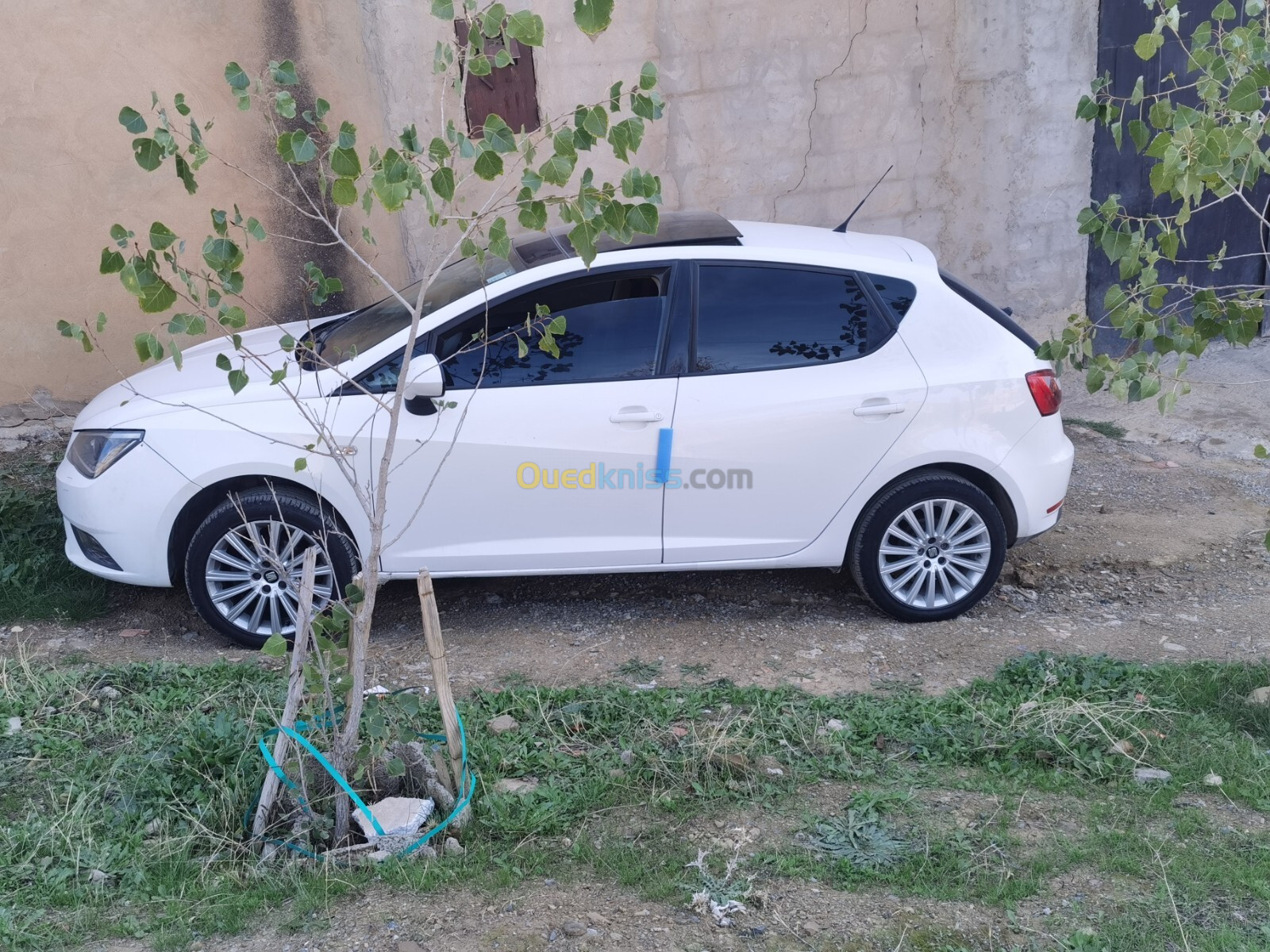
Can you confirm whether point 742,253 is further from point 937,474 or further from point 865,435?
point 937,474

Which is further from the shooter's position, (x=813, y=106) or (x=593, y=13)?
(x=813, y=106)

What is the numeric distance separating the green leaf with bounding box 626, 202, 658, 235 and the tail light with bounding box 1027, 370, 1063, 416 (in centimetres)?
254

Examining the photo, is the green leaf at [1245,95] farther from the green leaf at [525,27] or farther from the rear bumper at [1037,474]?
the rear bumper at [1037,474]

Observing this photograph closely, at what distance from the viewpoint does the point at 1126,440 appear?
755 centimetres

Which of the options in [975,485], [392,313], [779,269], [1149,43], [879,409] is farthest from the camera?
[392,313]

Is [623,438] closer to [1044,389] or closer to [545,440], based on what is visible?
[545,440]

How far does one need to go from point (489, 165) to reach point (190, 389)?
2.43 m

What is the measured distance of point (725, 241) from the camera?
15.9 feet

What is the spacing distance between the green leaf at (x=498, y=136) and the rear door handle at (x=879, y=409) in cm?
228

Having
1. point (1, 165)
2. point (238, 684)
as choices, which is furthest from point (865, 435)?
point (1, 165)

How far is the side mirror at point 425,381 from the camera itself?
4355 millimetres

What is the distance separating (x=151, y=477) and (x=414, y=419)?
43.4 inches

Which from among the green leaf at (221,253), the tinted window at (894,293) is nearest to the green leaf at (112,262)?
the green leaf at (221,253)

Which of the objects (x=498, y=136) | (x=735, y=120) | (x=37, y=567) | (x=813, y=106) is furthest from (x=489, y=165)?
(x=813, y=106)
